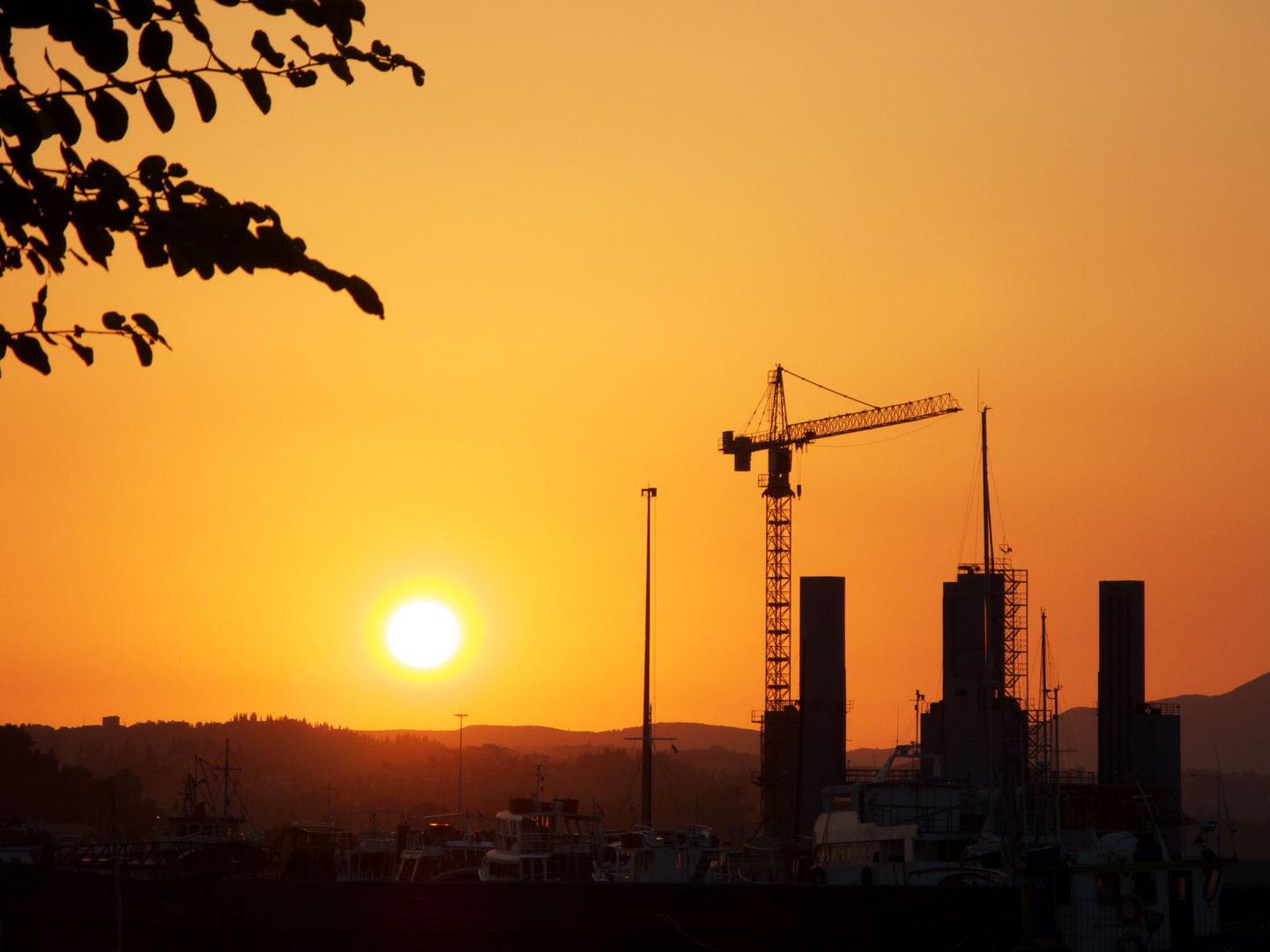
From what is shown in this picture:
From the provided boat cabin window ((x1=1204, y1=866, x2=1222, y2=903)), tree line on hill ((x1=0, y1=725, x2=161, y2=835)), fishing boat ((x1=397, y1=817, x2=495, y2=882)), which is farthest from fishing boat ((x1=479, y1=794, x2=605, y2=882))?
tree line on hill ((x1=0, y1=725, x2=161, y2=835))

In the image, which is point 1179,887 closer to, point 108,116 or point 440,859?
point 108,116

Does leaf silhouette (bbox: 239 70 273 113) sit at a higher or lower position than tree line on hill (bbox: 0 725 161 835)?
higher

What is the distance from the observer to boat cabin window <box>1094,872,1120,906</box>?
1430 inches

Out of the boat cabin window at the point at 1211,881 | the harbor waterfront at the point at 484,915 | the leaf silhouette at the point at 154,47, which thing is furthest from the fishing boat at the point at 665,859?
the leaf silhouette at the point at 154,47

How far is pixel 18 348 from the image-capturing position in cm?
841

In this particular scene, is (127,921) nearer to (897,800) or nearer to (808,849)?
(897,800)

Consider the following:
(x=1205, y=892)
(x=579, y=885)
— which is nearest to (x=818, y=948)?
(x=579, y=885)

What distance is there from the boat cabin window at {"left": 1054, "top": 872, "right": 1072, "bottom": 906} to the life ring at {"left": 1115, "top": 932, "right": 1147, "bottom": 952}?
149 centimetres

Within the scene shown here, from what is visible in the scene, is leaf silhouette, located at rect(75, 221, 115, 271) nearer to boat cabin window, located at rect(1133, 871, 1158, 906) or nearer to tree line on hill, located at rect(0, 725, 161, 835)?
boat cabin window, located at rect(1133, 871, 1158, 906)

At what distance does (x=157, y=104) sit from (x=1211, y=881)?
36.1 meters

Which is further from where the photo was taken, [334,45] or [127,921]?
[127,921]

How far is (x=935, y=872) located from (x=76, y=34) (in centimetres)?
4944

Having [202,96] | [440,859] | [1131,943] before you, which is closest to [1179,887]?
[1131,943]

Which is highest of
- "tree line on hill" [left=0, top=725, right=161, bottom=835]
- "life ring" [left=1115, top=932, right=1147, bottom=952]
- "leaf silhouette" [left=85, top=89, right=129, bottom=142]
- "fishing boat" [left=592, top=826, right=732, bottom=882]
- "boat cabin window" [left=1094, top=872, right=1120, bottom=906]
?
"leaf silhouette" [left=85, top=89, right=129, bottom=142]
